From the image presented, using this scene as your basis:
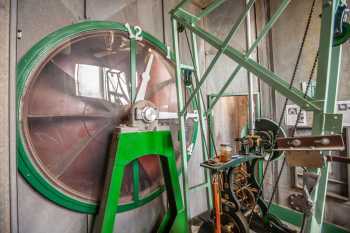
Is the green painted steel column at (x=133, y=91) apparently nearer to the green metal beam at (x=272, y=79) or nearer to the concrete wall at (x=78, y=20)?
the concrete wall at (x=78, y=20)

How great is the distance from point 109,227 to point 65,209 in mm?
286

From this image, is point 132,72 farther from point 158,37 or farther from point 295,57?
point 295,57

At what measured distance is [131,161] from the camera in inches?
52.0

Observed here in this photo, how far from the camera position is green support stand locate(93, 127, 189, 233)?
112 cm

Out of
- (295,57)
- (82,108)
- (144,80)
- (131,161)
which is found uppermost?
(295,57)

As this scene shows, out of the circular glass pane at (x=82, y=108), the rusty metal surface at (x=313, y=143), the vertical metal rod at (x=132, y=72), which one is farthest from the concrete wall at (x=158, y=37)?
the rusty metal surface at (x=313, y=143)

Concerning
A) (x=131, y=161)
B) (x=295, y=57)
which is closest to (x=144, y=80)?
(x=131, y=161)

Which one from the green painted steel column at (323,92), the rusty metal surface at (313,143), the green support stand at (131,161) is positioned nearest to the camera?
the rusty metal surface at (313,143)

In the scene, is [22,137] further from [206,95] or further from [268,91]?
[268,91]

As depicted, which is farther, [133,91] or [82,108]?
[133,91]

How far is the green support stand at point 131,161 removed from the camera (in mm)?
1116

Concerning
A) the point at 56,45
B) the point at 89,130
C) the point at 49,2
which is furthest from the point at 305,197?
the point at 49,2

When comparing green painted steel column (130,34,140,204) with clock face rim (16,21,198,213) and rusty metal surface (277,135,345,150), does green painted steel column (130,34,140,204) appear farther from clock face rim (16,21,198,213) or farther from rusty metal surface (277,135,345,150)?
rusty metal surface (277,135,345,150)

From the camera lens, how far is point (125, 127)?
1210mm
